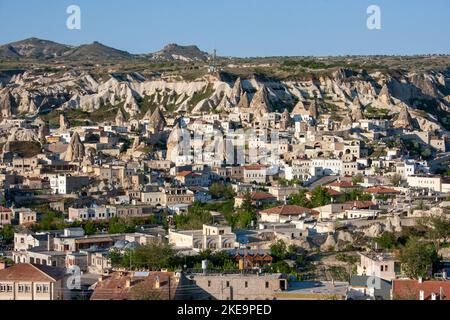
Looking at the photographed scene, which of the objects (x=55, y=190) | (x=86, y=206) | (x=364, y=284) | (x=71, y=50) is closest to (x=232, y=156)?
(x=55, y=190)

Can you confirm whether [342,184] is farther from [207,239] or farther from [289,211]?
[207,239]

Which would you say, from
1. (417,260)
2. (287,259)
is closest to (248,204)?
(287,259)

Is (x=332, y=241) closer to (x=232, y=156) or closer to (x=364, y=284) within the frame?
(x=364, y=284)

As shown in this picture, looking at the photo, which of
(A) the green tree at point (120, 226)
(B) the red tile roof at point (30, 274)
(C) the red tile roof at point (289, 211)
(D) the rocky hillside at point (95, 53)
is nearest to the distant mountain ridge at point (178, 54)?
(D) the rocky hillside at point (95, 53)

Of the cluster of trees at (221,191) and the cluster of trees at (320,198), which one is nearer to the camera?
the cluster of trees at (320,198)

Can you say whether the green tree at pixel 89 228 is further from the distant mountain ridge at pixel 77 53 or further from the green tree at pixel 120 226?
the distant mountain ridge at pixel 77 53
